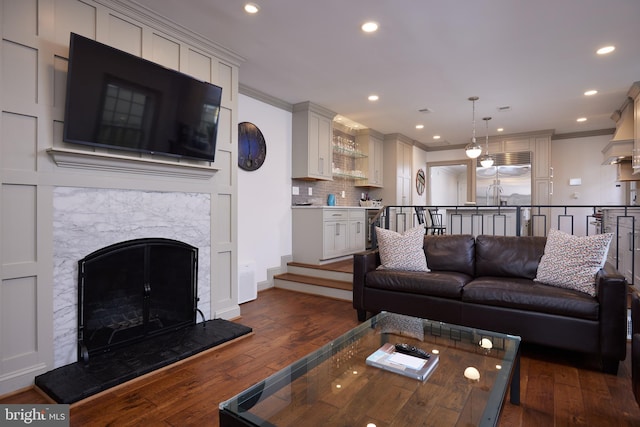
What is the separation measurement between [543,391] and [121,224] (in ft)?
10.7

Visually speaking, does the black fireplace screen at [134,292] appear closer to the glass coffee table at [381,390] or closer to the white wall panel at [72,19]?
the white wall panel at [72,19]

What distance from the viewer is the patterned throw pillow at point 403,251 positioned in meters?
3.51

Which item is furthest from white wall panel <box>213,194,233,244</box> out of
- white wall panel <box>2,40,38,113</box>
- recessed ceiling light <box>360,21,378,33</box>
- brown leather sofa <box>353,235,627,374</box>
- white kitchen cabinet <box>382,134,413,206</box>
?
white kitchen cabinet <box>382,134,413,206</box>

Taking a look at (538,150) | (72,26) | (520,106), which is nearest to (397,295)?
(72,26)

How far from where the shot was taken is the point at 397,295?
11.0 feet

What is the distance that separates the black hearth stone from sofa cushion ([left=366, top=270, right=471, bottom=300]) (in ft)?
4.45

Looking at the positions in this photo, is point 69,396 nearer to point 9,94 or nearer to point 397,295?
point 9,94

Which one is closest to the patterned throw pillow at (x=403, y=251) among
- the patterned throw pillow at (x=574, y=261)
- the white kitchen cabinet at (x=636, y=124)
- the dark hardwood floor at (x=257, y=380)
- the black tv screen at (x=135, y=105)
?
the dark hardwood floor at (x=257, y=380)

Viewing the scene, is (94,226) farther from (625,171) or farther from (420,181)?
(420,181)

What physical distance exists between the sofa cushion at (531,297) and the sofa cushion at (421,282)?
116 millimetres

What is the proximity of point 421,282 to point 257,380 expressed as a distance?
5.62 feet

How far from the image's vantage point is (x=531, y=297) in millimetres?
2654

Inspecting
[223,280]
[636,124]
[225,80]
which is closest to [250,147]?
[225,80]

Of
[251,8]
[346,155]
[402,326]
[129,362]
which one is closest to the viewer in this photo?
[402,326]
